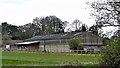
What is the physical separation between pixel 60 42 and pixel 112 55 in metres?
68.1

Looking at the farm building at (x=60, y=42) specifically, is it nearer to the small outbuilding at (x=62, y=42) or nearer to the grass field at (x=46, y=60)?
the small outbuilding at (x=62, y=42)

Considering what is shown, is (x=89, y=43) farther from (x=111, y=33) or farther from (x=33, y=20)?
(x=111, y=33)

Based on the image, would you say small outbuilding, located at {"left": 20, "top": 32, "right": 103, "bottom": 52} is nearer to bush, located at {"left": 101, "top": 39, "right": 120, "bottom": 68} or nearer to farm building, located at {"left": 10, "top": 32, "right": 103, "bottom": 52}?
farm building, located at {"left": 10, "top": 32, "right": 103, "bottom": 52}

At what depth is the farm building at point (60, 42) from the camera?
265 ft

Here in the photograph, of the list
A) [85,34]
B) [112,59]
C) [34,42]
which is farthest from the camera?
[34,42]

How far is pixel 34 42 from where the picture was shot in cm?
9556

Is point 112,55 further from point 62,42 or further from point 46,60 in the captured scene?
point 62,42

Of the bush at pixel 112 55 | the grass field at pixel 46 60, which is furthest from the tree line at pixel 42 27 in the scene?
the bush at pixel 112 55

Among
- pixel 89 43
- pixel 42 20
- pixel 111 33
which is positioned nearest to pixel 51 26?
pixel 42 20

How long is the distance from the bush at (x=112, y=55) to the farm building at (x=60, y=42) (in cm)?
5517

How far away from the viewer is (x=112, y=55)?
57.9 feet

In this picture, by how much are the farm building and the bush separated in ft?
181

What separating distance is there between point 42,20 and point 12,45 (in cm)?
1637

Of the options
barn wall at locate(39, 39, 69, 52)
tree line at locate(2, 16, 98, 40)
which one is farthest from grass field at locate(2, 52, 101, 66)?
tree line at locate(2, 16, 98, 40)
